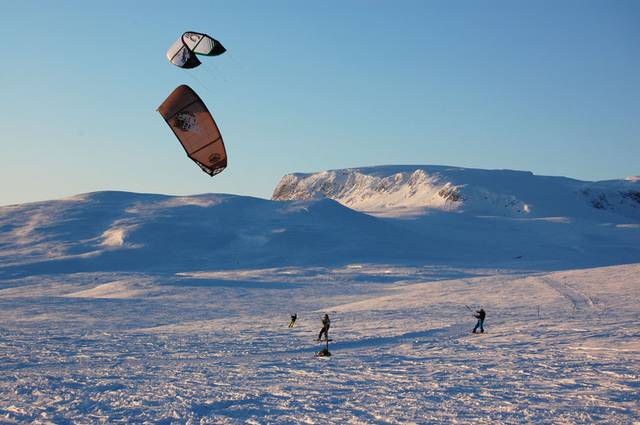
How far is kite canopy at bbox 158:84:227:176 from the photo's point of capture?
69.6 feet

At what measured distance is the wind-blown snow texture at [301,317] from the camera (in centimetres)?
1440

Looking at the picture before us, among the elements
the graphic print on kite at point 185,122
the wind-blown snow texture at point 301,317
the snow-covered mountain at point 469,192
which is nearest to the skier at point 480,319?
the wind-blown snow texture at point 301,317

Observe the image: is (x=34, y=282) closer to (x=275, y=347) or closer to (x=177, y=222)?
(x=177, y=222)

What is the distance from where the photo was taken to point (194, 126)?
2142 centimetres

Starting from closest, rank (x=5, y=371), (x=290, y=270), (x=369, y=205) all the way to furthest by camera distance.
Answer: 1. (x=5, y=371)
2. (x=290, y=270)
3. (x=369, y=205)

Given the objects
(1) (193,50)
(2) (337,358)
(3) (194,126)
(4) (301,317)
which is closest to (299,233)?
(4) (301,317)

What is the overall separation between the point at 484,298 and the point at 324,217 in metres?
55.9

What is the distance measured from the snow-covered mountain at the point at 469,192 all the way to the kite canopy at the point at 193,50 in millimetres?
94172

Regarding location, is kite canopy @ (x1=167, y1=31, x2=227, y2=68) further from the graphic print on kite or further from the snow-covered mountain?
the snow-covered mountain

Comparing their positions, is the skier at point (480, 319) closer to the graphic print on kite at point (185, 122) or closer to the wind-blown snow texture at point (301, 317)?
the wind-blown snow texture at point (301, 317)

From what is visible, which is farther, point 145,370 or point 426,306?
point 426,306

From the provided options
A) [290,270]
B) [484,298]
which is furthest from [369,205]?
[484,298]

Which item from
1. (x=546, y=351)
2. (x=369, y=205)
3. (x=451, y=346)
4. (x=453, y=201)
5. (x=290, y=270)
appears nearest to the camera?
(x=546, y=351)

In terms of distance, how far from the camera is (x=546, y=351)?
20250 millimetres
